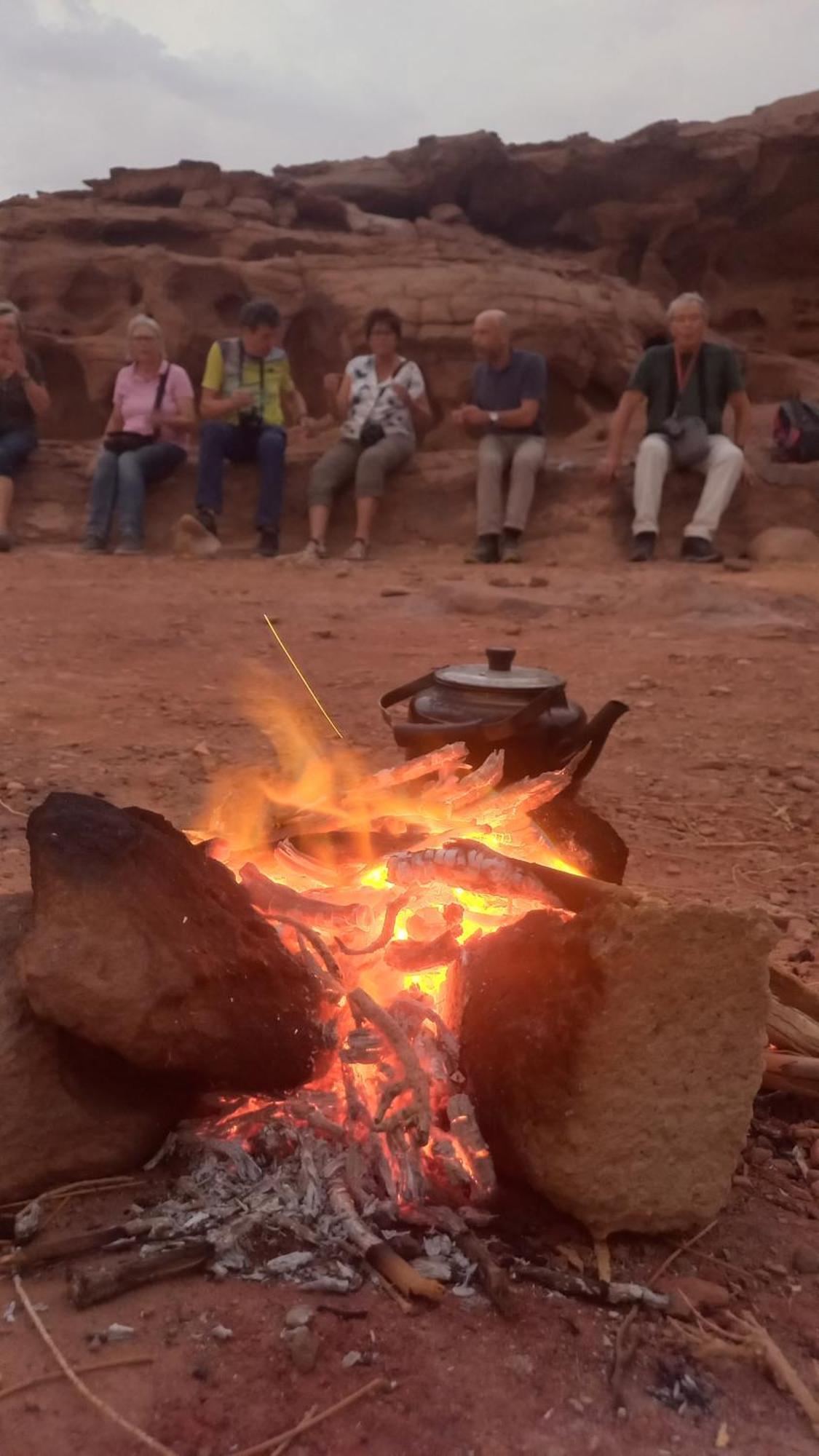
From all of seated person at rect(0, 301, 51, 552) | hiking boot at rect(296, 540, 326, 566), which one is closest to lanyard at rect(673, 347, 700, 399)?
hiking boot at rect(296, 540, 326, 566)

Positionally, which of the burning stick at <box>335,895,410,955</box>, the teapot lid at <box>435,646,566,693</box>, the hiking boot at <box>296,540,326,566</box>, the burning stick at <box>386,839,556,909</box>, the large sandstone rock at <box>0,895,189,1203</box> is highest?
the teapot lid at <box>435,646,566,693</box>

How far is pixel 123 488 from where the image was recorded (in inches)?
354

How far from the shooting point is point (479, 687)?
9.15 feet

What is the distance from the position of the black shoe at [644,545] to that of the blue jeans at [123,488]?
3769 mm

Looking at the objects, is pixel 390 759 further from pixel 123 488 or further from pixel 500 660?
pixel 123 488

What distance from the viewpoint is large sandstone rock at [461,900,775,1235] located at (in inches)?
69.1

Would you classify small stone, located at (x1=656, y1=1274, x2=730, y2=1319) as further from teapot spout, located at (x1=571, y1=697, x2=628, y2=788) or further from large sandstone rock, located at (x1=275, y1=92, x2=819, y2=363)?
large sandstone rock, located at (x1=275, y1=92, x2=819, y2=363)

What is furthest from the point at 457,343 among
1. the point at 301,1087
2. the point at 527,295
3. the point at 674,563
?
the point at 301,1087

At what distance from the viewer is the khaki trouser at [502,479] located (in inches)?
339

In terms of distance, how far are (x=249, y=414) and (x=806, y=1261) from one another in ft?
26.7

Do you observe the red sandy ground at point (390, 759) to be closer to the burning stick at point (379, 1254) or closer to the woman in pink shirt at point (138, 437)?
the burning stick at point (379, 1254)

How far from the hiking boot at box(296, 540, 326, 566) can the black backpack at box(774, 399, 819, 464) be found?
12.2ft

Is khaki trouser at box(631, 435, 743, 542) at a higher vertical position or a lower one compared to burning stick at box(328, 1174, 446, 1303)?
higher

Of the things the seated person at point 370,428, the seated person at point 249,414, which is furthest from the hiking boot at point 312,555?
the seated person at point 249,414
